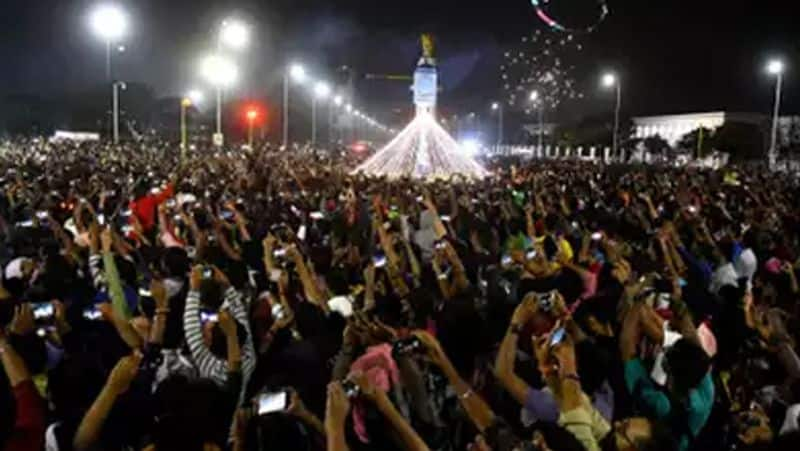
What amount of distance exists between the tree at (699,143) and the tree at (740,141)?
1.53 feet

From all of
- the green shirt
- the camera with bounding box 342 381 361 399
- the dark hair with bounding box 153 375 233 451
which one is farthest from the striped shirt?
the green shirt

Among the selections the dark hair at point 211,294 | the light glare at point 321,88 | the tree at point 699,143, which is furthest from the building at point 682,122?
the dark hair at point 211,294

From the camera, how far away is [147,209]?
39.1 feet

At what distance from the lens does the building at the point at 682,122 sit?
73.8 metres

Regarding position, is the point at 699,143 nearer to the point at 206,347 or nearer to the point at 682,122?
the point at 682,122

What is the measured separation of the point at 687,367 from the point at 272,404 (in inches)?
92.2

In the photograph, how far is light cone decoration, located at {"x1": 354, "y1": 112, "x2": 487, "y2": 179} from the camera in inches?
1289

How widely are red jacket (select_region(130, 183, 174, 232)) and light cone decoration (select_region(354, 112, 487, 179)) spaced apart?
19.9 meters

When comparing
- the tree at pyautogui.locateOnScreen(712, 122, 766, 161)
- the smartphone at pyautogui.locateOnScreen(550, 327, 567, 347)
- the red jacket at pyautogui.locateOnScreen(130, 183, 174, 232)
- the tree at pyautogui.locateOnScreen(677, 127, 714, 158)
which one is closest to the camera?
the smartphone at pyautogui.locateOnScreen(550, 327, 567, 347)

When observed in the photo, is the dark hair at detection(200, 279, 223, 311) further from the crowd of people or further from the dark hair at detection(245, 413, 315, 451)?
the dark hair at detection(245, 413, 315, 451)

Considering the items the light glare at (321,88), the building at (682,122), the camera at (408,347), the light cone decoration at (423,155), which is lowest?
the camera at (408,347)

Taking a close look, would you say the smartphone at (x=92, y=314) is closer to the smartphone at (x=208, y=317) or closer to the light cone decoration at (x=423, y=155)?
the smartphone at (x=208, y=317)

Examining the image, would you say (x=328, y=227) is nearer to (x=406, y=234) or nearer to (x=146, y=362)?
(x=406, y=234)

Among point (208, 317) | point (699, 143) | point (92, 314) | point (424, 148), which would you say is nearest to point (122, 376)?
point (208, 317)
